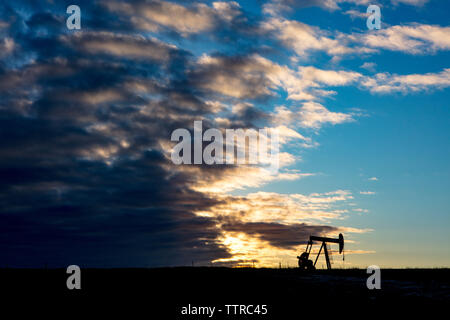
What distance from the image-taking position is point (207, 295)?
62.5 feet

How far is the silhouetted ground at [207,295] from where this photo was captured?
16344 millimetres

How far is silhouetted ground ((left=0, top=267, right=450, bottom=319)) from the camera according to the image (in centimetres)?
1634

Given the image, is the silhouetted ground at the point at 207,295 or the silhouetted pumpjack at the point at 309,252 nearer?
the silhouetted ground at the point at 207,295

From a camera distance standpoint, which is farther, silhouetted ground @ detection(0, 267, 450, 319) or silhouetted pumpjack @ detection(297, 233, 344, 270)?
silhouetted pumpjack @ detection(297, 233, 344, 270)

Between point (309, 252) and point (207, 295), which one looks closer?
point (207, 295)
